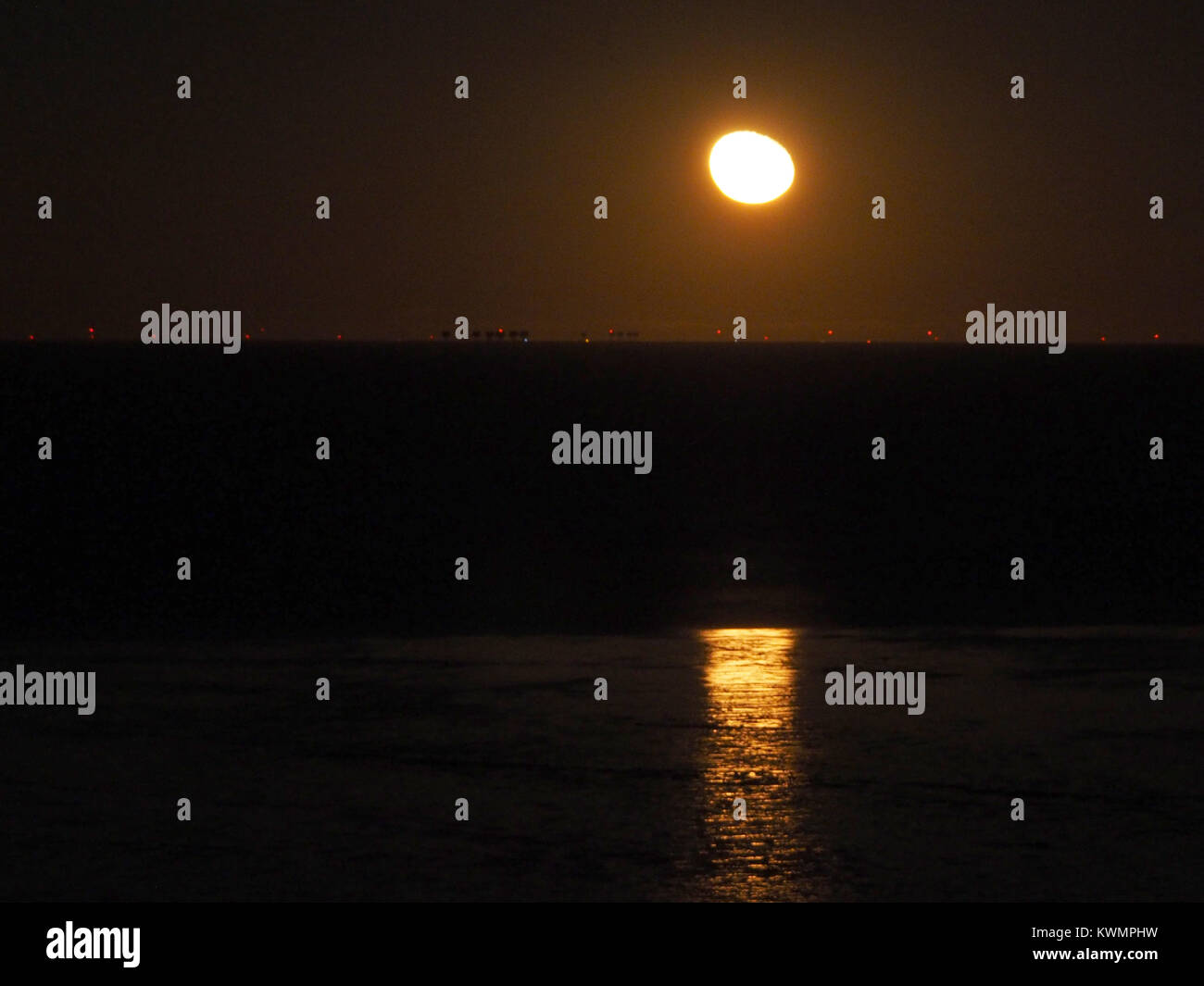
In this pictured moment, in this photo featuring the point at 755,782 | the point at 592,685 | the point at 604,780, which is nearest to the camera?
the point at 755,782

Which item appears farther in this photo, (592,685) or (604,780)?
(592,685)

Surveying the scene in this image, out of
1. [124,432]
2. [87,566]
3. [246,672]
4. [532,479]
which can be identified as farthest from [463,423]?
[246,672]

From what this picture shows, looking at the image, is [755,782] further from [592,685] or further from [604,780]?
[592,685]

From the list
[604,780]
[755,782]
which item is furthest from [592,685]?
[755,782]

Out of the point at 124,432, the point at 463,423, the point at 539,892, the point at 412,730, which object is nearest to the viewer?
the point at 539,892

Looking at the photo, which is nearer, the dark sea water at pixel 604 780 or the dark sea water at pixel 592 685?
the dark sea water at pixel 604 780

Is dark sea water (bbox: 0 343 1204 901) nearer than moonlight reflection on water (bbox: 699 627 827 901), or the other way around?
moonlight reflection on water (bbox: 699 627 827 901)
